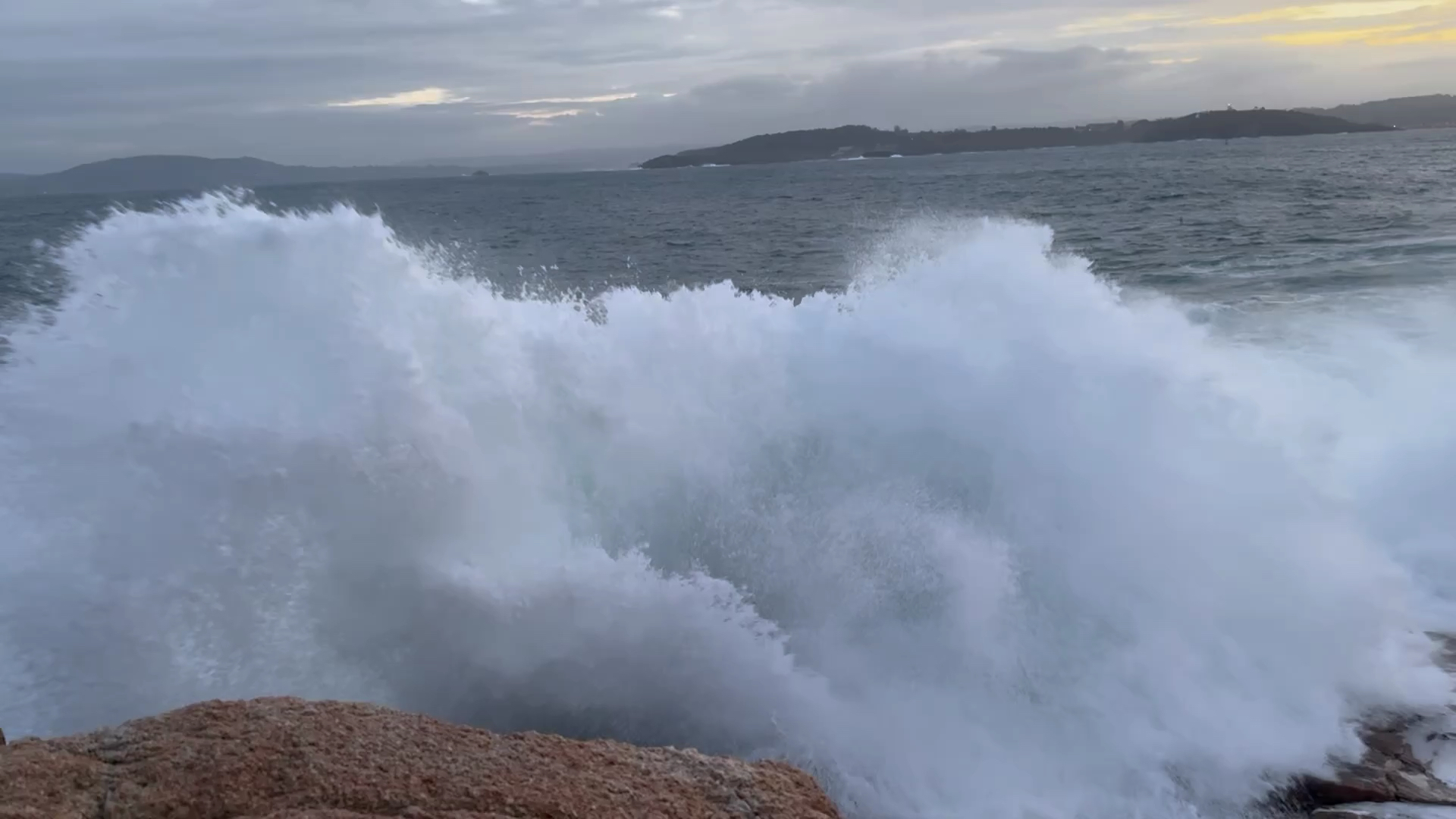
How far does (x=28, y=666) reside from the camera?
17.4 ft

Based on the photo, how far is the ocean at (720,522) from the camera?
18.2ft

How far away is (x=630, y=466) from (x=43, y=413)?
369cm

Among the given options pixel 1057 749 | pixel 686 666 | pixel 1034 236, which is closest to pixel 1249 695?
pixel 1057 749

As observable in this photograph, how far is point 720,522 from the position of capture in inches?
273

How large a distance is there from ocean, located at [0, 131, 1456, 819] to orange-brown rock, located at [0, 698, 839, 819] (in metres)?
1.60

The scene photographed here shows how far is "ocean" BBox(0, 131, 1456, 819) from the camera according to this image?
18.2 ft

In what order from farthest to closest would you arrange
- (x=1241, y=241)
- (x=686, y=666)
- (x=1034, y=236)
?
1. (x=1241, y=241)
2. (x=1034, y=236)
3. (x=686, y=666)

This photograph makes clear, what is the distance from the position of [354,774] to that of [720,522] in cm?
367

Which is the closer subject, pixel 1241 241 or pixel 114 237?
pixel 114 237

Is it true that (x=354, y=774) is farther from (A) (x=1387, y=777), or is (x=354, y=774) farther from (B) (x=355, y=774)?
(A) (x=1387, y=777)

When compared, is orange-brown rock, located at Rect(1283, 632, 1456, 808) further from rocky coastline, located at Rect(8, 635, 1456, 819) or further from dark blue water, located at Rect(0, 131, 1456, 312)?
dark blue water, located at Rect(0, 131, 1456, 312)

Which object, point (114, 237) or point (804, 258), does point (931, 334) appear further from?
point (804, 258)

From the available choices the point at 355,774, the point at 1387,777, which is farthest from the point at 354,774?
the point at 1387,777

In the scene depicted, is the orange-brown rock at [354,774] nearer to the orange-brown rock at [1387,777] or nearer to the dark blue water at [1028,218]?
the orange-brown rock at [1387,777]
